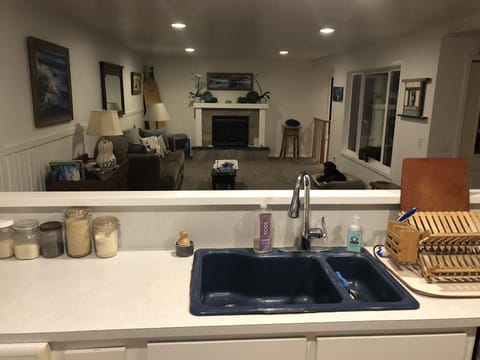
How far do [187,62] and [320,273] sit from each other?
7.63 m

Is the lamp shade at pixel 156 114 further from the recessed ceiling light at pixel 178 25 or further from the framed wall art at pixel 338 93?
the framed wall art at pixel 338 93

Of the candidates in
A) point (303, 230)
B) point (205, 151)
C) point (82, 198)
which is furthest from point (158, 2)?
point (205, 151)

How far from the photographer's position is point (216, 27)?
4.34m

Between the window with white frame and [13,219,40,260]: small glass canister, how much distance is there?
472cm

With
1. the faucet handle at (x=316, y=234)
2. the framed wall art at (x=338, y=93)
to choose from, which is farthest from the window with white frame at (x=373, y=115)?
the faucet handle at (x=316, y=234)

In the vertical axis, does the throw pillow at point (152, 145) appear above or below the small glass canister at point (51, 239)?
below

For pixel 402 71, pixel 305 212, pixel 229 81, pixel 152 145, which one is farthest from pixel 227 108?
pixel 305 212

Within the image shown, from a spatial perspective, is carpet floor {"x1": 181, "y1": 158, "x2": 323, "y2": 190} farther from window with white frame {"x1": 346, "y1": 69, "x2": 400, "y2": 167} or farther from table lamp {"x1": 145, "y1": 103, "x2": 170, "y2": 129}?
window with white frame {"x1": 346, "y1": 69, "x2": 400, "y2": 167}

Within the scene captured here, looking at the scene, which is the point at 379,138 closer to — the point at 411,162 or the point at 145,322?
the point at 411,162

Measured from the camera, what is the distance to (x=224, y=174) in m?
5.44

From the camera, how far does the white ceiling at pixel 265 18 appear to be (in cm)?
320

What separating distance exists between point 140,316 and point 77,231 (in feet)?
1.71

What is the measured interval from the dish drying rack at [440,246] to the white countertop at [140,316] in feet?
0.43

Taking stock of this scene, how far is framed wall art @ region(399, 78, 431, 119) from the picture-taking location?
4.16m
